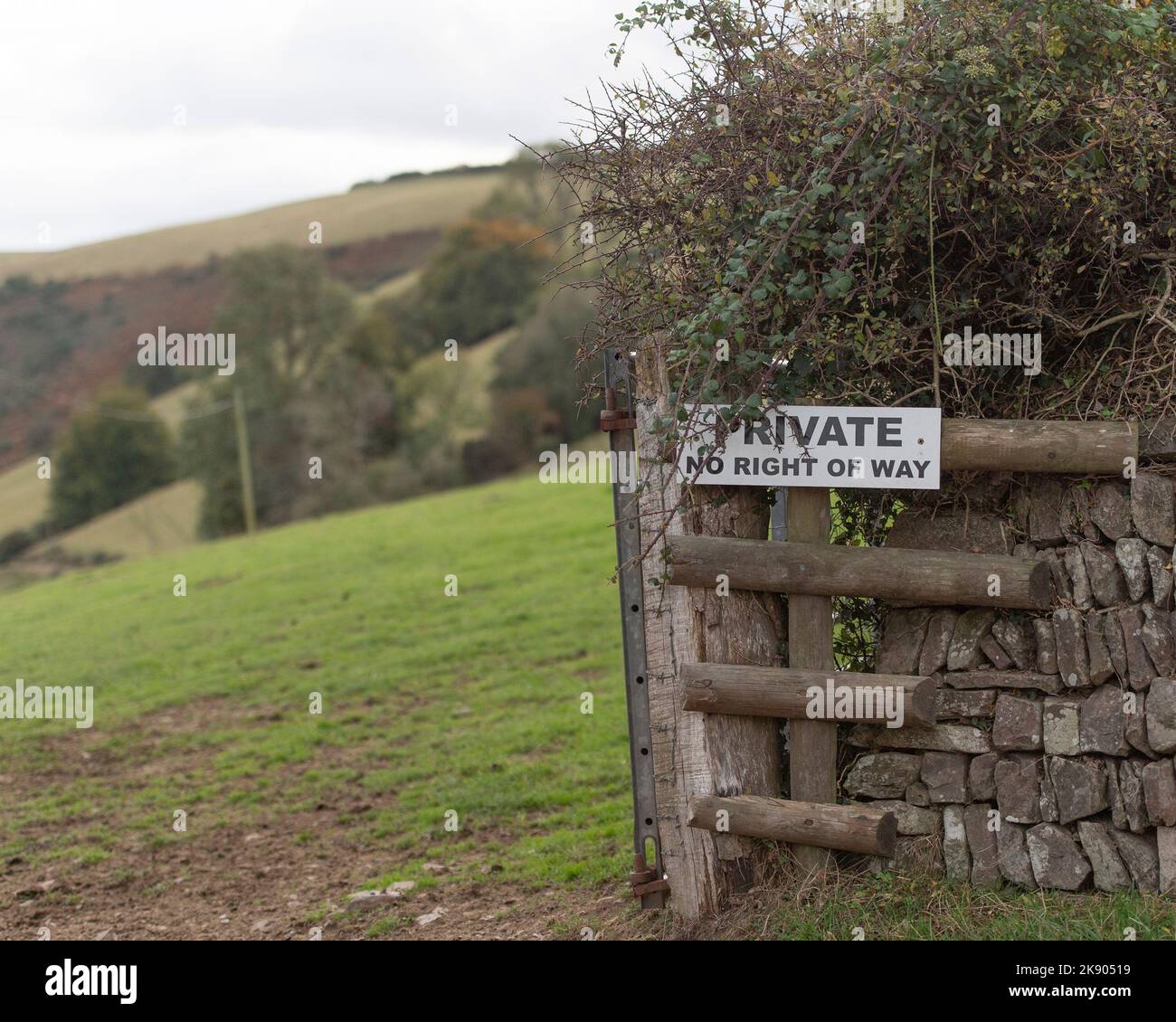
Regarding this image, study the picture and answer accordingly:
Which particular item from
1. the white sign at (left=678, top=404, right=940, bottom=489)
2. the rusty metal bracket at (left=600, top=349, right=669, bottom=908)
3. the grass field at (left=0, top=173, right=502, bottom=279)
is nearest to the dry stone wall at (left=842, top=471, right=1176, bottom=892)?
the white sign at (left=678, top=404, right=940, bottom=489)

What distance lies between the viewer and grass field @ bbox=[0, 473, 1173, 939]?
21.2 ft

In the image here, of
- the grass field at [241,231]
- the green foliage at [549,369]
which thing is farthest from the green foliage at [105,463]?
the grass field at [241,231]

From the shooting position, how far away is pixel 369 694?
1273cm

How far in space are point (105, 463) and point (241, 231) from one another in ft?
103

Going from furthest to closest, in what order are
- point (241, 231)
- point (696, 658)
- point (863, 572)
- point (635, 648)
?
point (241, 231) → point (635, 648) → point (696, 658) → point (863, 572)

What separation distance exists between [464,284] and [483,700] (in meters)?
51.9

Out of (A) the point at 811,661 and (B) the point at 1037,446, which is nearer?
(B) the point at 1037,446

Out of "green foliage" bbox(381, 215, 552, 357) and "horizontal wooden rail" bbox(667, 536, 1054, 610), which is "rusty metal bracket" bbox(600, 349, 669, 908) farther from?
"green foliage" bbox(381, 215, 552, 357)

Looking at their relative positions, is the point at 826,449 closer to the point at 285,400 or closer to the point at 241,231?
the point at 285,400

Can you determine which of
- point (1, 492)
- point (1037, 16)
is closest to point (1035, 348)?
point (1037, 16)

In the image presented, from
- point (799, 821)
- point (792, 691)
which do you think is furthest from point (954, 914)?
point (792, 691)

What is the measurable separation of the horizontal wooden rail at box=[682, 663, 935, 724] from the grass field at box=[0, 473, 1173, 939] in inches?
34.3

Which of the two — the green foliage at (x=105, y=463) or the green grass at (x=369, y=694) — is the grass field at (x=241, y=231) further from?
the green grass at (x=369, y=694)

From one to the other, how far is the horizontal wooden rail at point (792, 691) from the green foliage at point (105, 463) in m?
55.5
